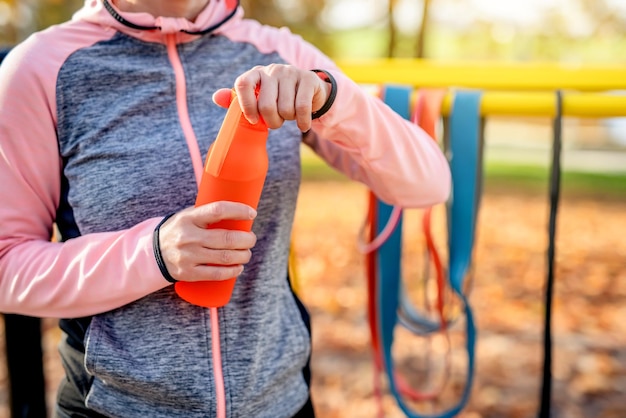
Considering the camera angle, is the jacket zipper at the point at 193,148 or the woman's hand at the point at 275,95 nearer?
the woman's hand at the point at 275,95

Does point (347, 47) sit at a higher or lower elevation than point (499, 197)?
higher

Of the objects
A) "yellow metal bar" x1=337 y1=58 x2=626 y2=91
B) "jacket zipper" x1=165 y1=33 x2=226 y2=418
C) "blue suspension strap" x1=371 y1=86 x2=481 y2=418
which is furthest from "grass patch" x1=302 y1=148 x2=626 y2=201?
"jacket zipper" x1=165 y1=33 x2=226 y2=418

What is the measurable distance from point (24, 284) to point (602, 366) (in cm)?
295

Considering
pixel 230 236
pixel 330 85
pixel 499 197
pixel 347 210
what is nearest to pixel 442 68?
pixel 330 85

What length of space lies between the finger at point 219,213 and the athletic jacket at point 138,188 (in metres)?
0.11

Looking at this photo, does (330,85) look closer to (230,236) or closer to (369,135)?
→ (369,135)

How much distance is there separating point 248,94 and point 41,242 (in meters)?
0.50

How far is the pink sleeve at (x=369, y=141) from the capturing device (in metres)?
1.13

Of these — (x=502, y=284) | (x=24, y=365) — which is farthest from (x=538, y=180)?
(x=24, y=365)

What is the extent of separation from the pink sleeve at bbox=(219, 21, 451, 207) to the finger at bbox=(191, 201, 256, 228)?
0.68 ft

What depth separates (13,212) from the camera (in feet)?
3.69

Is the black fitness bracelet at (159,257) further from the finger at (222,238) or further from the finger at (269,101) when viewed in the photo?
the finger at (269,101)

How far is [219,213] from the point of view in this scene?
3.29 ft

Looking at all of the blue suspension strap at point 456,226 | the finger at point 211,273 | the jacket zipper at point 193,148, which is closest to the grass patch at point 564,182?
the blue suspension strap at point 456,226
